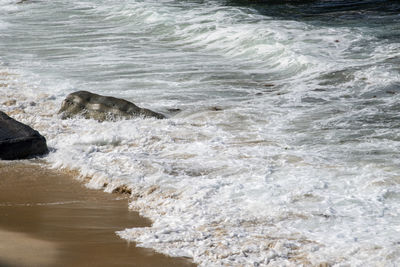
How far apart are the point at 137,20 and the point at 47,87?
30.3ft

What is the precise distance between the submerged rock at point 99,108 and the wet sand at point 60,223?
188 cm

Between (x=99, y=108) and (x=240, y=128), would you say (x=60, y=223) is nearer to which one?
(x=240, y=128)

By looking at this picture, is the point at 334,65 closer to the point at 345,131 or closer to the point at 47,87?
the point at 345,131

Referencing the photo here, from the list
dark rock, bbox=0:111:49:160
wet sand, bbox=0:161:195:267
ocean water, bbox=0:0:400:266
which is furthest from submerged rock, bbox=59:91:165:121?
wet sand, bbox=0:161:195:267

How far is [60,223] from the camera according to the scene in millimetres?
5852

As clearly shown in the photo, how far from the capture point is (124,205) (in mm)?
6477

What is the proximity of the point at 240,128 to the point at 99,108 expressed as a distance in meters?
2.08

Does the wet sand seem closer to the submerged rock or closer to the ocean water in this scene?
the ocean water

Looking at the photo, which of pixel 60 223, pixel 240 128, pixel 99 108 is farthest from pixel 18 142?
pixel 240 128

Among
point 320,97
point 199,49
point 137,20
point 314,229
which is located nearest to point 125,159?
point 314,229

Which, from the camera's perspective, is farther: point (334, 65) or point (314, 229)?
point (334, 65)

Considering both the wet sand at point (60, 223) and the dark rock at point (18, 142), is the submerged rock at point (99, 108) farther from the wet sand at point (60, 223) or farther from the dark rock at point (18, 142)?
the wet sand at point (60, 223)

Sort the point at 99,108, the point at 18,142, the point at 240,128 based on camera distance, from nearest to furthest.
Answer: the point at 18,142 → the point at 240,128 → the point at 99,108

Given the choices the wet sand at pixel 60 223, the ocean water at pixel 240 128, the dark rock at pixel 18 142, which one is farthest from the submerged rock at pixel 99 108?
the wet sand at pixel 60 223
